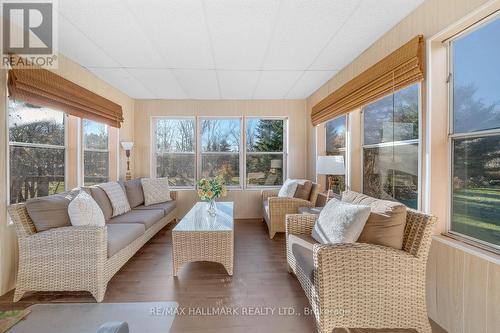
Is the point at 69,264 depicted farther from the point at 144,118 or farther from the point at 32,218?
the point at 144,118

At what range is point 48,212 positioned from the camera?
2180 millimetres

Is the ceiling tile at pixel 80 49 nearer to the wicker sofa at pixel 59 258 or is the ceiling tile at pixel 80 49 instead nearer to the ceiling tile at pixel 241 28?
the ceiling tile at pixel 241 28

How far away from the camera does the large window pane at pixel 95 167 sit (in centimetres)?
356

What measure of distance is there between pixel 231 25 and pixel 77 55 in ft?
6.98

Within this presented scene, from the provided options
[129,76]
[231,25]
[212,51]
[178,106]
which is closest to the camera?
[231,25]

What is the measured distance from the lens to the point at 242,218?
4.93 meters

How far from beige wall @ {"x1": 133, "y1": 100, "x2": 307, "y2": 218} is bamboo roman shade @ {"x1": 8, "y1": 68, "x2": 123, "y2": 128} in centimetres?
101

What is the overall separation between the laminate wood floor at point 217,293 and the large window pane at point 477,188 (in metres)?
0.84

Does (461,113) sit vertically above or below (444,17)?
below

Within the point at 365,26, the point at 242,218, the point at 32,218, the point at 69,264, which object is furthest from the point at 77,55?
the point at 242,218

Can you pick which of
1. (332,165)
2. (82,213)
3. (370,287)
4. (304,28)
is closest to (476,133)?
(370,287)

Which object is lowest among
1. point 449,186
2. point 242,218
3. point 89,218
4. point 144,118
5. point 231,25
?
point 242,218

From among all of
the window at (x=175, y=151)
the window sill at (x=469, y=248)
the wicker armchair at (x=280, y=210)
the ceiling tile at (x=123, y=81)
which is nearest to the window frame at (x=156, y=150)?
the window at (x=175, y=151)

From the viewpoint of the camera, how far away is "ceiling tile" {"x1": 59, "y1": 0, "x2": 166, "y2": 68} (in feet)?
6.57
